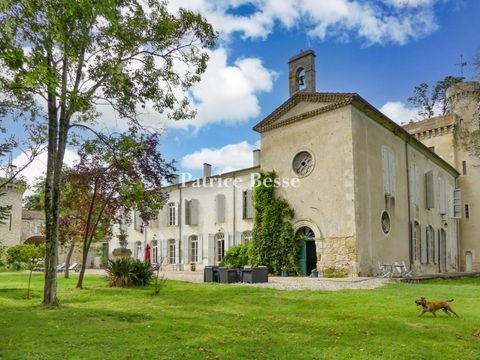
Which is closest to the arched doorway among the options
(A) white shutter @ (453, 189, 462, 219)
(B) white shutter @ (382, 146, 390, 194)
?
(B) white shutter @ (382, 146, 390, 194)

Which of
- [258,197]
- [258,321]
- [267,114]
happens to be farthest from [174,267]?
[258,321]

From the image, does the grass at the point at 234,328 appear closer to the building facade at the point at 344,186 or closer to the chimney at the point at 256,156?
the building facade at the point at 344,186

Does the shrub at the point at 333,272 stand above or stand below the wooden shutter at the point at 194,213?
below

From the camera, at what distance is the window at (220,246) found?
2692 cm

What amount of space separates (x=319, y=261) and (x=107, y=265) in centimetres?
869

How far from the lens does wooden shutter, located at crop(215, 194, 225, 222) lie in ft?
88.2

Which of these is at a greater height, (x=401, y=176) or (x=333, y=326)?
(x=401, y=176)

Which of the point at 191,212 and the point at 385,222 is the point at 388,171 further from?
the point at 191,212

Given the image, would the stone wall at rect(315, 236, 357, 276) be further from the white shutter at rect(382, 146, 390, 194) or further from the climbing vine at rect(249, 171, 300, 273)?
the white shutter at rect(382, 146, 390, 194)

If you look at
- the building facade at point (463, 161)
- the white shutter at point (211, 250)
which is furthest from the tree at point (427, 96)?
the white shutter at point (211, 250)

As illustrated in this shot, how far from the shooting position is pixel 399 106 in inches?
1524

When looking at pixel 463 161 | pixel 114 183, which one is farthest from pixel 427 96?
pixel 114 183

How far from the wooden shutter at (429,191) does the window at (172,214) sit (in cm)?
1586

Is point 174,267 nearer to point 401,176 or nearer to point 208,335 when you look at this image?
point 401,176
